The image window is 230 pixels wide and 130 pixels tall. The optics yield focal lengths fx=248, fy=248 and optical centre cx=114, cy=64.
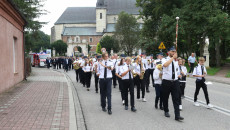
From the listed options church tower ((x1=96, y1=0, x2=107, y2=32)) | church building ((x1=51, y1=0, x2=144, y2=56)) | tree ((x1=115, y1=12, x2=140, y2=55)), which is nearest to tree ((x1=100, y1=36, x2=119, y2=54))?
tree ((x1=115, y1=12, x2=140, y2=55))

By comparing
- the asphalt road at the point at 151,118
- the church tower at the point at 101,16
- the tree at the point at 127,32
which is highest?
the church tower at the point at 101,16

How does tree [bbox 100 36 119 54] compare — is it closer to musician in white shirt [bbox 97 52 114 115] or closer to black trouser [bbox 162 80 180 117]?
musician in white shirt [bbox 97 52 114 115]

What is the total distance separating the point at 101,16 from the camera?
93.4 meters

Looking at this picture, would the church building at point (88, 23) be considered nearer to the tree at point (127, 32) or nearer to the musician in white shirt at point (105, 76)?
the tree at point (127, 32)

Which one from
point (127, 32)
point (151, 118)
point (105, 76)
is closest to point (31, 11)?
point (105, 76)

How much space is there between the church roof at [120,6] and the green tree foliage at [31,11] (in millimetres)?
71985

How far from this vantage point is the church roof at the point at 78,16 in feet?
330

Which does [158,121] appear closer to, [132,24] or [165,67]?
[165,67]

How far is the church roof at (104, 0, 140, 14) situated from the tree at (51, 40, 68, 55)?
2215 cm

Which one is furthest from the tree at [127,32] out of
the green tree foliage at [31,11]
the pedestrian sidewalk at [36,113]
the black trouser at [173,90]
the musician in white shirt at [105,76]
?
the black trouser at [173,90]

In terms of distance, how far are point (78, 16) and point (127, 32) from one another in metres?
33.2

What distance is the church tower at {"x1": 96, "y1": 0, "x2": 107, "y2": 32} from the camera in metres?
92.1

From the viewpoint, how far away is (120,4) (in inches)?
3814

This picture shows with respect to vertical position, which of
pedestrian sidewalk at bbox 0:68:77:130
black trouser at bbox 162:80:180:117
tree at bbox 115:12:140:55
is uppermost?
tree at bbox 115:12:140:55
